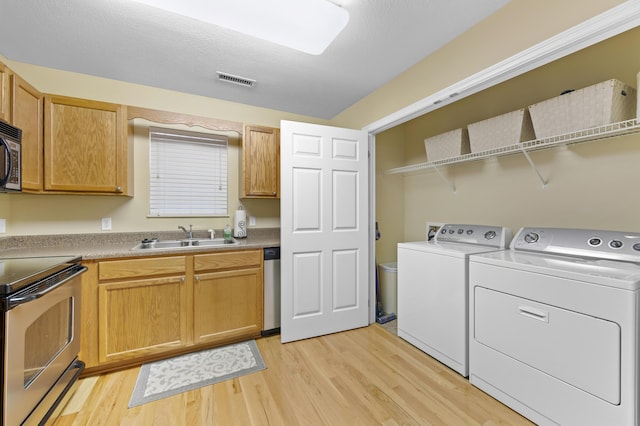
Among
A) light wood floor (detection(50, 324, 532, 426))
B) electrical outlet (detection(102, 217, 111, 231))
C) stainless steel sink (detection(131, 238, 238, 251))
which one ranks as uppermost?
electrical outlet (detection(102, 217, 111, 231))

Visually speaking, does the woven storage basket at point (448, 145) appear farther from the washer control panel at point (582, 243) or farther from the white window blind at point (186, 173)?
the white window blind at point (186, 173)

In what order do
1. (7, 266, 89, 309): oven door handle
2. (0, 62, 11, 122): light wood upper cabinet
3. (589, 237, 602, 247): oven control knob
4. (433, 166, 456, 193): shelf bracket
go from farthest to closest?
1. (433, 166, 456, 193): shelf bracket
2. (0, 62, 11, 122): light wood upper cabinet
3. (589, 237, 602, 247): oven control knob
4. (7, 266, 89, 309): oven door handle

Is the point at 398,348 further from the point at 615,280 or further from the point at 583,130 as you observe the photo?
the point at 583,130

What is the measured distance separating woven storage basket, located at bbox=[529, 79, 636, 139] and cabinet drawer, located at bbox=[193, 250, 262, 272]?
2.35 meters

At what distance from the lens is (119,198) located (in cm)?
248

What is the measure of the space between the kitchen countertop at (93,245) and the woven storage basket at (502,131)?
76.9 inches

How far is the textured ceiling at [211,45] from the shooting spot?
5.37 ft

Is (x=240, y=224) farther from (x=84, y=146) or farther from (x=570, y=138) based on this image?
(x=570, y=138)

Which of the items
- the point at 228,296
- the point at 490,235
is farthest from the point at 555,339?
the point at 228,296

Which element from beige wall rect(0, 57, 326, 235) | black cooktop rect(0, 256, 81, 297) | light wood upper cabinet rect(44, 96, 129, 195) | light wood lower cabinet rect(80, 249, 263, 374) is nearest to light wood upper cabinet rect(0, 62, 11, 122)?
light wood upper cabinet rect(44, 96, 129, 195)

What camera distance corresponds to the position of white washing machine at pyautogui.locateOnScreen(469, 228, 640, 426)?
1174 millimetres

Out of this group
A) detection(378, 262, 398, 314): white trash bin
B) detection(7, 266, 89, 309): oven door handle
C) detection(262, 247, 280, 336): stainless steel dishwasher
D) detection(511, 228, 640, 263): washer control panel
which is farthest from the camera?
detection(378, 262, 398, 314): white trash bin

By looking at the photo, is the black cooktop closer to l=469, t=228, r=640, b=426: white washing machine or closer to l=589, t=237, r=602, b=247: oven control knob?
l=469, t=228, r=640, b=426: white washing machine

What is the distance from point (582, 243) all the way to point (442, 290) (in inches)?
34.8
